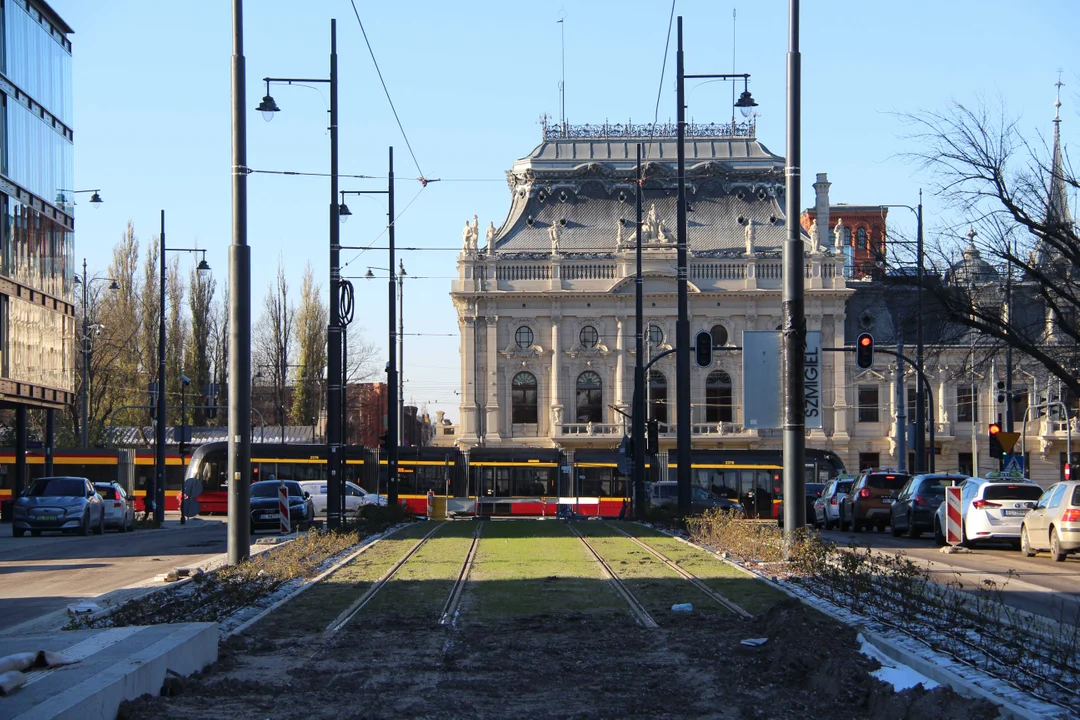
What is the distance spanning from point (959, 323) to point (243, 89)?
1732cm

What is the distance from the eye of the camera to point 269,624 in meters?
14.0

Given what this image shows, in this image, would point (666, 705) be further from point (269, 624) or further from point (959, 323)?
point (959, 323)

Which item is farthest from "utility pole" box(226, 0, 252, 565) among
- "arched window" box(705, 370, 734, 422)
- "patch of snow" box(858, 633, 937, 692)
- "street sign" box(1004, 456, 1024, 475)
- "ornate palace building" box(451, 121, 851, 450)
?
"arched window" box(705, 370, 734, 422)

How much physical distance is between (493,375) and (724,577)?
68499mm

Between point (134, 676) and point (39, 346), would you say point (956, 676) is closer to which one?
point (134, 676)

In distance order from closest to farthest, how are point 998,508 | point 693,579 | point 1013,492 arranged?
point 693,579 → point 1013,492 → point 998,508

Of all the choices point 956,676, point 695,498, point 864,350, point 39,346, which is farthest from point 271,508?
point 956,676

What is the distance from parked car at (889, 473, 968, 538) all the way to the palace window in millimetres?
57025

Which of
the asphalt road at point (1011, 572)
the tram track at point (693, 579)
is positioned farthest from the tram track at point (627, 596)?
the asphalt road at point (1011, 572)

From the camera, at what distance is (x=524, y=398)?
87688 mm

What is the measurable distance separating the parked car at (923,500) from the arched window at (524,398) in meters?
55.8

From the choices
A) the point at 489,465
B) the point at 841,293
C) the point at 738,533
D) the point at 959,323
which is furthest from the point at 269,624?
the point at 841,293

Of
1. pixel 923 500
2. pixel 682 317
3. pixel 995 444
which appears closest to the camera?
pixel 923 500

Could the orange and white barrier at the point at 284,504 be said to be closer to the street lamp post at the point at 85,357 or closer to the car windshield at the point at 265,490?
the car windshield at the point at 265,490
